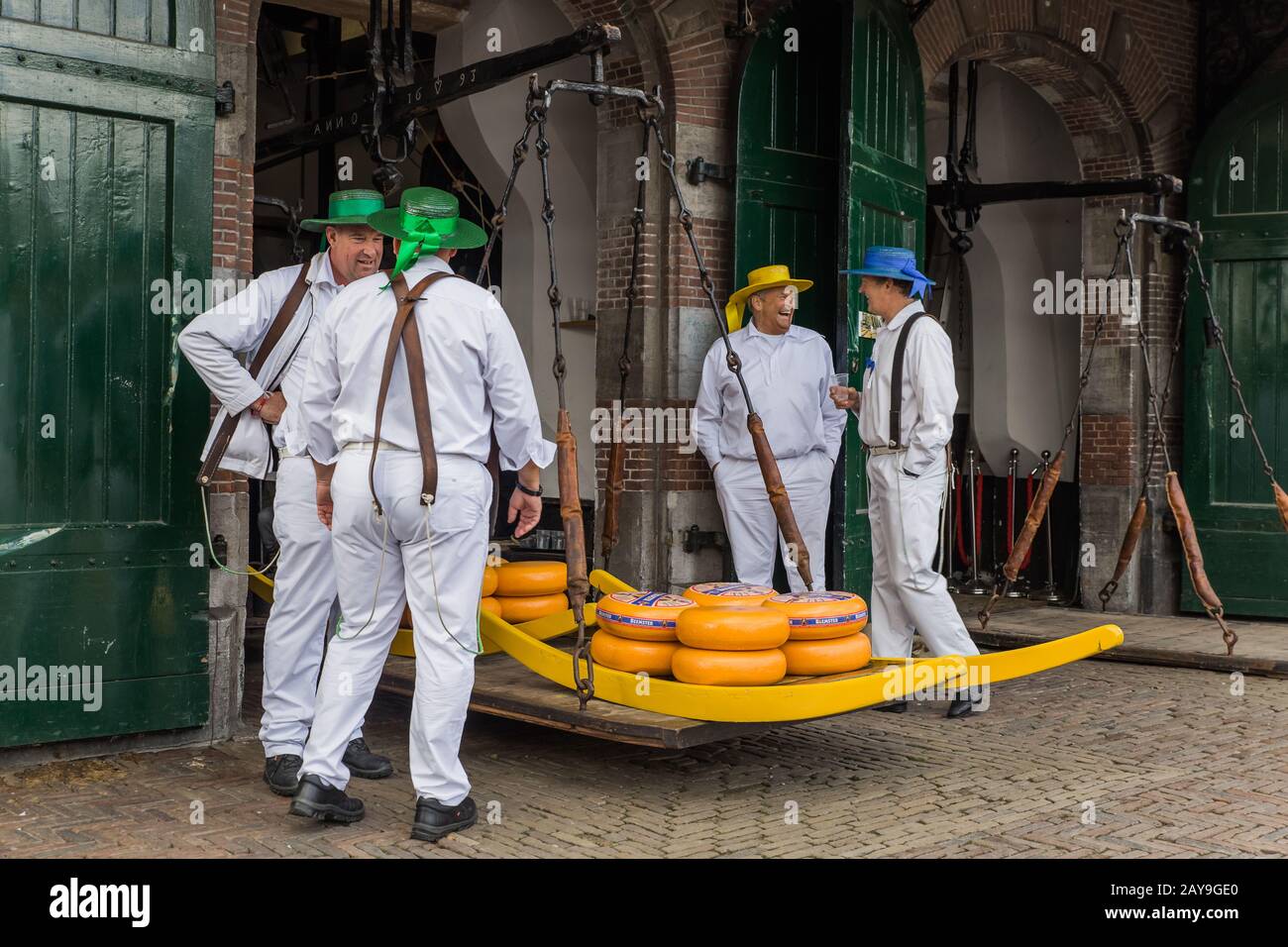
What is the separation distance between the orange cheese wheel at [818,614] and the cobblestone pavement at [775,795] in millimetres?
616

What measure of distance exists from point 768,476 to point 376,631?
2.45 m

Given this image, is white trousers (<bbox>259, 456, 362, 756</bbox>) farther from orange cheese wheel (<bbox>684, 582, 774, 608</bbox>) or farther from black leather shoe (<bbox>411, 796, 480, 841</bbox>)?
orange cheese wheel (<bbox>684, 582, 774, 608</bbox>)

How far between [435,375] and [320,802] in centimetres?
149

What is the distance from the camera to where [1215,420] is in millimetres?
10578

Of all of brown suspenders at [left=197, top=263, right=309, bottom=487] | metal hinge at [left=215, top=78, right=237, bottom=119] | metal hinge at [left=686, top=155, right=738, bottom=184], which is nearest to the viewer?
brown suspenders at [left=197, top=263, right=309, bottom=487]

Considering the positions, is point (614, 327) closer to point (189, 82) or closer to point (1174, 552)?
point (189, 82)

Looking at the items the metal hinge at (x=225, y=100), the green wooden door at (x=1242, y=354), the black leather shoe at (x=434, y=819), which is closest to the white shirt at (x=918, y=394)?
the black leather shoe at (x=434, y=819)

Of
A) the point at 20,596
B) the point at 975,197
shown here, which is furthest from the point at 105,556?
the point at 975,197

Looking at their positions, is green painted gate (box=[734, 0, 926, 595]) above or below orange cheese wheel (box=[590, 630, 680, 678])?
above

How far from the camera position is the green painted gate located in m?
7.91

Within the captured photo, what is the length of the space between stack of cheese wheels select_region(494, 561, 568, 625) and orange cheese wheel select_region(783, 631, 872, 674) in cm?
149

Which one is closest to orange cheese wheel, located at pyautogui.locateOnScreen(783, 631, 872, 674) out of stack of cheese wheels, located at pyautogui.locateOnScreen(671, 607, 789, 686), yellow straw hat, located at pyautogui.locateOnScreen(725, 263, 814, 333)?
stack of cheese wheels, located at pyautogui.locateOnScreen(671, 607, 789, 686)

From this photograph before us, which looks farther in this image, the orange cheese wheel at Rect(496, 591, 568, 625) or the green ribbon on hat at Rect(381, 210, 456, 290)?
the orange cheese wheel at Rect(496, 591, 568, 625)

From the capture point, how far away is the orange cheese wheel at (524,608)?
650cm
